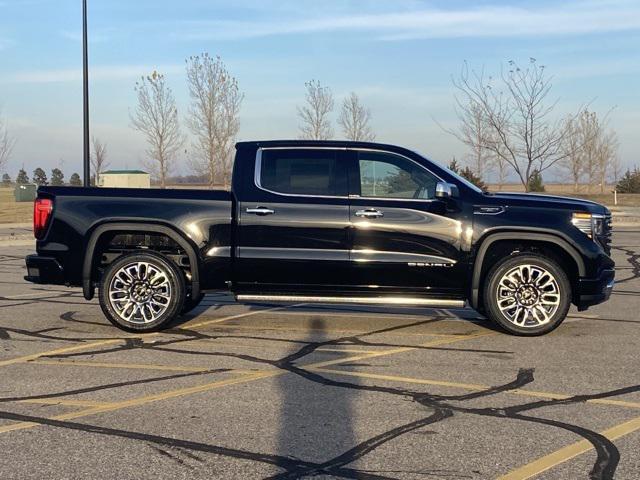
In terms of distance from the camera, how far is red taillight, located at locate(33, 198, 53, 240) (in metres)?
7.77

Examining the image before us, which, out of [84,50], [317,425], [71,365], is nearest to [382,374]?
[317,425]

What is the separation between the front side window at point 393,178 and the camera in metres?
7.62

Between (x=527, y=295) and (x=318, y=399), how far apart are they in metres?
3.19

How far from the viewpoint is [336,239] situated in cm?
753

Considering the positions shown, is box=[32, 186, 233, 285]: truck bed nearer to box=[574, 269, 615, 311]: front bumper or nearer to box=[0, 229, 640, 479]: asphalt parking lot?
box=[0, 229, 640, 479]: asphalt parking lot

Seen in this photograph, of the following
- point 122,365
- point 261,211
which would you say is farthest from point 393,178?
point 122,365

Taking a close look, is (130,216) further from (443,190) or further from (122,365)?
(443,190)

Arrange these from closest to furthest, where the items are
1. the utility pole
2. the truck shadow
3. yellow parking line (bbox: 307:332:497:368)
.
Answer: the truck shadow → yellow parking line (bbox: 307:332:497:368) → the utility pole

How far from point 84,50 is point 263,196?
1451 cm

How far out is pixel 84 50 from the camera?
20.1 metres

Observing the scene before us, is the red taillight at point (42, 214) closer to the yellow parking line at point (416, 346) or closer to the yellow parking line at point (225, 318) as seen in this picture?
the yellow parking line at point (225, 318)

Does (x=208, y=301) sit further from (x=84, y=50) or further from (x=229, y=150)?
(x=229, y=150)

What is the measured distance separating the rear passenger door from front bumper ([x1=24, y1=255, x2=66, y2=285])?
1866mm

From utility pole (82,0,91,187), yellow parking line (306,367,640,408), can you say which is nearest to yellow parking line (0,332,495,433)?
yellow parking line (306,367,640,408)
